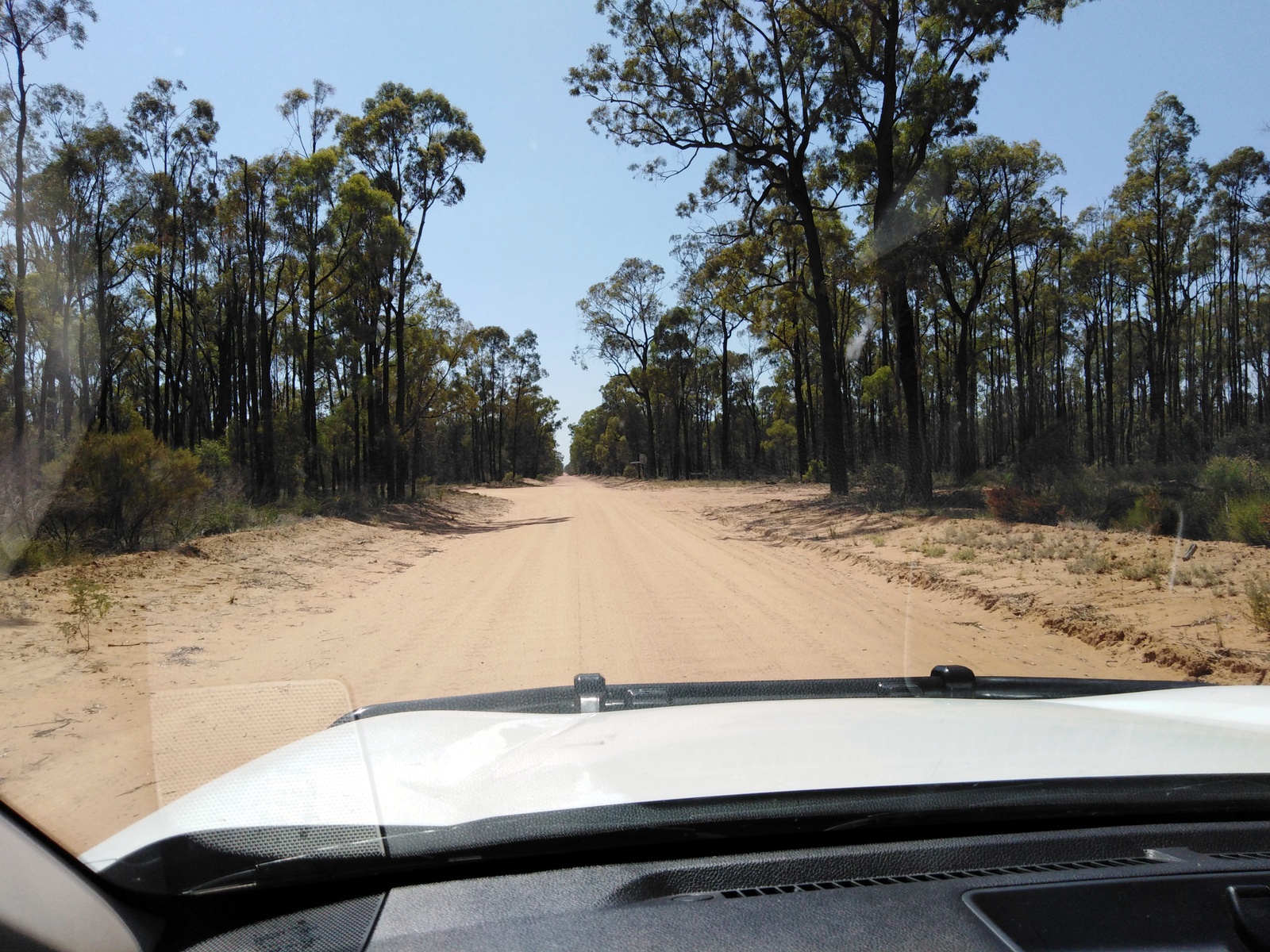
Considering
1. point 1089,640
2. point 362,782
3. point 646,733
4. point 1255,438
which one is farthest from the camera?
point 1255,438

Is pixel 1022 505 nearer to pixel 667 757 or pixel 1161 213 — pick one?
pixel 667 757

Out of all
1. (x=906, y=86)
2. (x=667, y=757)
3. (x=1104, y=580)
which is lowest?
(x=1104, y=580)

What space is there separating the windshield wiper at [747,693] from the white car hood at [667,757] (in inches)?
10.7

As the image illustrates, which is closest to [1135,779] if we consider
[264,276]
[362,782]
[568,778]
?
[568,778]

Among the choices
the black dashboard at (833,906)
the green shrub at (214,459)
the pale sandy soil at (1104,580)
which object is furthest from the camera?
the green shrub at (214,459)

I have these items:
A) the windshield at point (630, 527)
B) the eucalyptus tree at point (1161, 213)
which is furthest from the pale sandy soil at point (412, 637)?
the eucalyptus tree at point (1161, 213)

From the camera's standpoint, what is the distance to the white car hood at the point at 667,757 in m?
2.13

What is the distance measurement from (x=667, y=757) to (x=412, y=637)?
6.02 metres

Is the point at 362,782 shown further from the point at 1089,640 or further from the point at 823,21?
the point at 823,21

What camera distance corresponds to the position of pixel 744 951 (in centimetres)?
161

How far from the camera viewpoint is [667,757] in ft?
8.18

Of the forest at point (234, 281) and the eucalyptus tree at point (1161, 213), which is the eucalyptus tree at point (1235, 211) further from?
the forest at point (234, 281)

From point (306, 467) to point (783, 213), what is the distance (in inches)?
1002

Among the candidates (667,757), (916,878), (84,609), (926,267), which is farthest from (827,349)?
(916,878)
